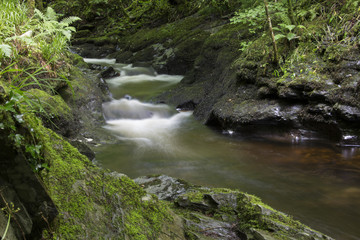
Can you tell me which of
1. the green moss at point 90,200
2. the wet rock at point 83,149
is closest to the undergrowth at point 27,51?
the wet rock at point 83,149

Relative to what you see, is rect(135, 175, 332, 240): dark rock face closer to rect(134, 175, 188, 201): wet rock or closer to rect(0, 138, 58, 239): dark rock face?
rect(134, 175, 188, 201): wet rock

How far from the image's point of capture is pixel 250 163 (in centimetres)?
545

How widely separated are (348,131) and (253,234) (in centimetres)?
448

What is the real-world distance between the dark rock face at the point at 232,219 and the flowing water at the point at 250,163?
1.13 metres

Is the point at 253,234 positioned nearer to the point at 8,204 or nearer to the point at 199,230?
the point at 199,230

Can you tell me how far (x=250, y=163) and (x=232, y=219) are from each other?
2.94 meters

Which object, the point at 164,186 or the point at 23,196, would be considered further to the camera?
the point at 164,186

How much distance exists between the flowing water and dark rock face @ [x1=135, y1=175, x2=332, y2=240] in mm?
1129

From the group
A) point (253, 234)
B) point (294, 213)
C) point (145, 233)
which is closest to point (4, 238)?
point (145, 233)

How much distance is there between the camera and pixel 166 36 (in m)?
13.4

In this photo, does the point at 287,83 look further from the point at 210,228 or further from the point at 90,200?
the point at 90,200

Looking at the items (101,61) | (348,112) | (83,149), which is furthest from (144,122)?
(101,61)

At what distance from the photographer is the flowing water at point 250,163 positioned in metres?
3.90

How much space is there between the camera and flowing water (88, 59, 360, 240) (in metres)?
3.90
